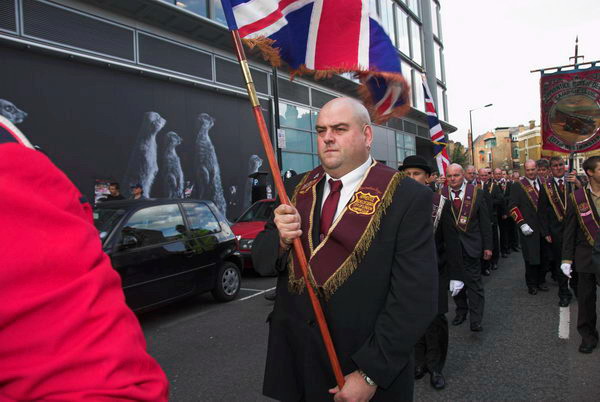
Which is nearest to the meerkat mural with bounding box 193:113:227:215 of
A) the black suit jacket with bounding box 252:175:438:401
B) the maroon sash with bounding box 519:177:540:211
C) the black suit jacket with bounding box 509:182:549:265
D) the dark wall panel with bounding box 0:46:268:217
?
the dark wall panel with bounding box 0:46:268:217

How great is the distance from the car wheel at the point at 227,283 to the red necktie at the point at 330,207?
5.03m

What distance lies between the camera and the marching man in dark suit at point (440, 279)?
384cm

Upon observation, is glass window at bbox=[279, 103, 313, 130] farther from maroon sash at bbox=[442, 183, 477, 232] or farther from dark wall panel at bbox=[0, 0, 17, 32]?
maroon sash at bbox=[442, 183, 477, 232]

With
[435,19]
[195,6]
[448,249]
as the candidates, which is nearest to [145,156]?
[195,6]

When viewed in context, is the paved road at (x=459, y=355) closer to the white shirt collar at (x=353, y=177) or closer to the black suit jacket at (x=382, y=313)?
the black suit jacket at (x=382, y=313)

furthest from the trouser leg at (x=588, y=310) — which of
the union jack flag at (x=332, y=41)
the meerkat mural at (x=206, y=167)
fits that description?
the meerkat mural at (x=206, y=167)

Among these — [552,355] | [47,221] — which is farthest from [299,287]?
[552,355]

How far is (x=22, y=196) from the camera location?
0.81 m

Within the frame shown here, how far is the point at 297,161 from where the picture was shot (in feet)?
57.0

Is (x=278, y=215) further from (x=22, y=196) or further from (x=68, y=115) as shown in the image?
(x=68, y=115)

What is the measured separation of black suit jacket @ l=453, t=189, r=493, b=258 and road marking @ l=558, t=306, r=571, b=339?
1.22 meters

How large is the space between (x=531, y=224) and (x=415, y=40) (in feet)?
81.9

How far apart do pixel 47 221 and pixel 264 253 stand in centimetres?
131

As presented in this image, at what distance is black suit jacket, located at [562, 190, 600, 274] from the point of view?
15.0ft
